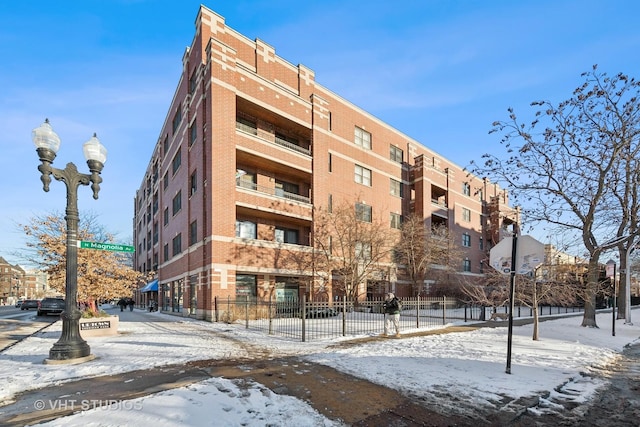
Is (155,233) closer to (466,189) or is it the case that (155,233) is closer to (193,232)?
(193,232)

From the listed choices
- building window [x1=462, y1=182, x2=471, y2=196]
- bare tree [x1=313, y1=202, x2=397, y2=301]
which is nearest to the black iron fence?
bare tree [x1=313, y1=202, x2=397, y2=301]

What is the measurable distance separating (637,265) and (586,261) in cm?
2379

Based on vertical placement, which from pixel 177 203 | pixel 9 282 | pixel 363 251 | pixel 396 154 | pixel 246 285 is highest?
pixel 396 154

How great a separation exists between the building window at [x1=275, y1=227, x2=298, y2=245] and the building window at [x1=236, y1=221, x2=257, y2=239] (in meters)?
1.99

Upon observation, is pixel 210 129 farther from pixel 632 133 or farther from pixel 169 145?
pixel 632 133

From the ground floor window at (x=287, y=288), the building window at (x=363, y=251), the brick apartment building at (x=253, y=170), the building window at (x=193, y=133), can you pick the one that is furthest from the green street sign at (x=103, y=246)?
the building window at (x=363, y=251)

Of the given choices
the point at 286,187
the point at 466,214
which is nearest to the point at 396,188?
the point at 286,187

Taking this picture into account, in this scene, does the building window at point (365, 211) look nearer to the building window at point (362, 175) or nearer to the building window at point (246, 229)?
the building window at point (362, 175)

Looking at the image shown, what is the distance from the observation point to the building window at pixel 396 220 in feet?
115

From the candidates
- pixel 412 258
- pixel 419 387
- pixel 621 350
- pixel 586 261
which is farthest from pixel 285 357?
pixel 412 258

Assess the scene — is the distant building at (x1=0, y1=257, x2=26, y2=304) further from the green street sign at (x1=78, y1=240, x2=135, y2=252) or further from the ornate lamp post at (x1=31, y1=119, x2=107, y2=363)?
the ornate lamp post at (x1=31, y1=119, x2=107, y2=363)

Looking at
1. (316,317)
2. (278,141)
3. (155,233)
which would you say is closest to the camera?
(316,317)

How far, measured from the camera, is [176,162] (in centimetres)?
3117

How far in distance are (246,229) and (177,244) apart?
876 centimetres
